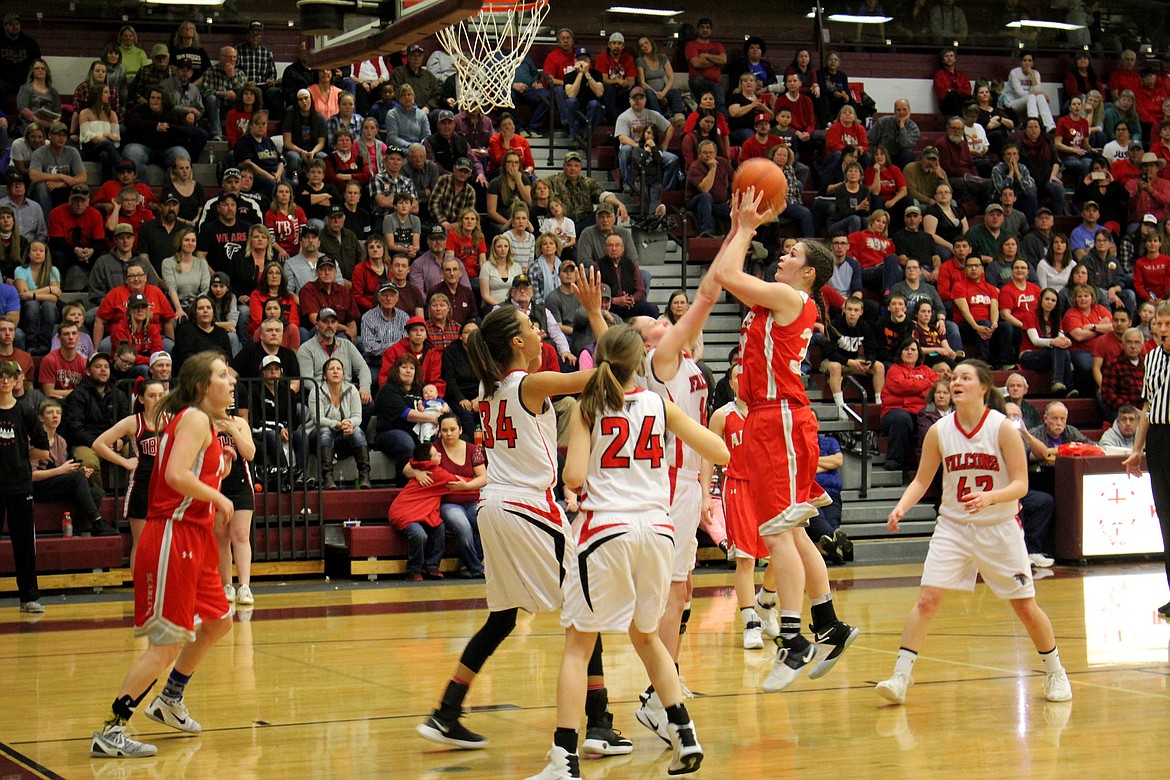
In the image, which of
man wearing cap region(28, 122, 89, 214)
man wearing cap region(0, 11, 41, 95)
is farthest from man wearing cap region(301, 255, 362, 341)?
man wearing cap region(0, 11, 41, 95)

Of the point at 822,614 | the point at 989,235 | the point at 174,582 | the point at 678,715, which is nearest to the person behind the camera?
the point at 678,715

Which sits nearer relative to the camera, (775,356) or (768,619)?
(775,356)

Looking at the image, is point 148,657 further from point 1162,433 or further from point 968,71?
point 968,71

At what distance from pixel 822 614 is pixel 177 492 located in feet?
9.12

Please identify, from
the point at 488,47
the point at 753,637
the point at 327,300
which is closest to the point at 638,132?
the point at 327,300

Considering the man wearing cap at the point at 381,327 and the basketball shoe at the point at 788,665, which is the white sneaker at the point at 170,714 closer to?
the basketball shoe at the point at 788,665

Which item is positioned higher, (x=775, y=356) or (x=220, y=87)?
(x=220, y=87)

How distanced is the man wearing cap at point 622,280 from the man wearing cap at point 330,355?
2.70 meters

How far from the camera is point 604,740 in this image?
521 centimetres

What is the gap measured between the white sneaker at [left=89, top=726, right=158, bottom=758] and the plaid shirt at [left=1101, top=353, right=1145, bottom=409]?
456 inches

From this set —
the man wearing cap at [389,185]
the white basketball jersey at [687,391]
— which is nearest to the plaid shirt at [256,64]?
the man wearing cap at [389,185]

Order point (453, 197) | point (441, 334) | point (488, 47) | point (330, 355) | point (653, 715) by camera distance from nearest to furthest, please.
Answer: point (653, 715), point (488, 47), point (330, 355), point (441, 334), point (453, 197)

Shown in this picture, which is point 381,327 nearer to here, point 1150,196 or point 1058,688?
point 1058,688

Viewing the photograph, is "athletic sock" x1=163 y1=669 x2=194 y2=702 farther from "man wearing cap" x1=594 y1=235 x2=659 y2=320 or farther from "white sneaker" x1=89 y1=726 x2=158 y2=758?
"man wearing cap" x1=594 y1=235 x2=659 y2=320
